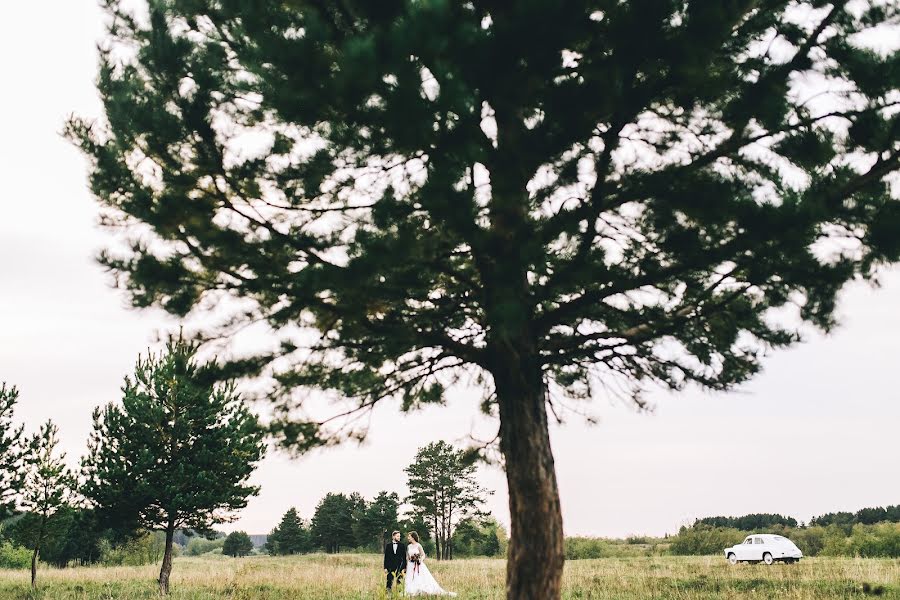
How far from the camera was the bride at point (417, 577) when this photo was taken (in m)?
12.2

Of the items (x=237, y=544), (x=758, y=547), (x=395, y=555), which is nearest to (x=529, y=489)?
(x=395, y=555)

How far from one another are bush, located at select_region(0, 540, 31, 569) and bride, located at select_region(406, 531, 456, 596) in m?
34.0

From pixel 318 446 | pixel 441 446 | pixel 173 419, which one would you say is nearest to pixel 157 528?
pixel 173 419

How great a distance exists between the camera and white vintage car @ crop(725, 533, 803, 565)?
1816 centimetres

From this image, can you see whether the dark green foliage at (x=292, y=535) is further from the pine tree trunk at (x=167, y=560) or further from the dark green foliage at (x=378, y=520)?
the pine tree trunk at (x=167, y=560)

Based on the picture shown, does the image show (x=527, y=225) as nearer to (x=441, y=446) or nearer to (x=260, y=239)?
(x=260, y=239)

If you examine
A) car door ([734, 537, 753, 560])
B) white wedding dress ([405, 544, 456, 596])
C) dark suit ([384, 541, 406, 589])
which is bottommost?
car door ([734, 537, 753, 560])

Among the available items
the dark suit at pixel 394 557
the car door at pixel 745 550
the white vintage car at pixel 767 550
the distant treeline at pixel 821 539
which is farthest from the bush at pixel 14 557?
the white vintage car at pixel 767 550

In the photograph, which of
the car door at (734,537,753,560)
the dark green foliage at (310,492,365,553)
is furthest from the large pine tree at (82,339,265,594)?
the dark green foliage at (310,492,365,553)

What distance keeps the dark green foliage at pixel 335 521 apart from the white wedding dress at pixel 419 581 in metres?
46.4

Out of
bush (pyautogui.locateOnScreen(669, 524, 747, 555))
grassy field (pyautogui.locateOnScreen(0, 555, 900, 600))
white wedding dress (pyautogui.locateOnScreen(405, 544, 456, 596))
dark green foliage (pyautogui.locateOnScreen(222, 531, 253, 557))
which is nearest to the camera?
grassy field (pyautogui.locateOnScreen(0, 555, 900, 600))

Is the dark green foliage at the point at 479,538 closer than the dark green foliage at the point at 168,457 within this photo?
No

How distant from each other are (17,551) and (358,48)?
44938 millimetres

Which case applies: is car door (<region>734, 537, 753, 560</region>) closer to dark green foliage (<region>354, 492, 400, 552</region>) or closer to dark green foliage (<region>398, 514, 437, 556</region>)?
dark green foliage (<region>398, 514, 437, 556</region>)
